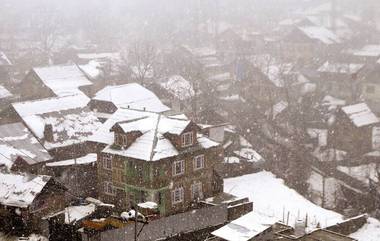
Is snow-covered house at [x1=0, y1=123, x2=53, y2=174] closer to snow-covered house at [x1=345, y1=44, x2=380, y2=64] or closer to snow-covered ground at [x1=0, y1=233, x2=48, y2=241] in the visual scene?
snow-covered ground at [x1=0, y1=233, x2=48, y2=241]

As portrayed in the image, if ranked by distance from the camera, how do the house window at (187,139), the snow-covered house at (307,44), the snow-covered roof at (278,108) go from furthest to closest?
the snow-covered house at (307,44), the snow-covered roof at (278,108), the house window at (187,139)

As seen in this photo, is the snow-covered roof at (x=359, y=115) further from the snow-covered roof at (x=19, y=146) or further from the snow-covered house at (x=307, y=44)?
the snow-covered roof at (x=19, y=146)

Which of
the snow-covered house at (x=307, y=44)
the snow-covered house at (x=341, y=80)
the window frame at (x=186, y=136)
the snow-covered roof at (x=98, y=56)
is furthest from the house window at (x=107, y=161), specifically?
the snow-covered house at (x=307, y=44)

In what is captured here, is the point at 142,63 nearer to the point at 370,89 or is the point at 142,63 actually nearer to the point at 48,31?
the point at 48,31

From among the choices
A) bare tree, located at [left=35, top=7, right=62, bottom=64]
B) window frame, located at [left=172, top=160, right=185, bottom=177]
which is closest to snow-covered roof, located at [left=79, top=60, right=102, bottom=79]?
bare tree, located at [left=35, top=7, right=62, bottom=64]

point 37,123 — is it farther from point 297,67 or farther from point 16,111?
point 297,67

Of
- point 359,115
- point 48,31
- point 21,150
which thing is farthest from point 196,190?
point 48,31
